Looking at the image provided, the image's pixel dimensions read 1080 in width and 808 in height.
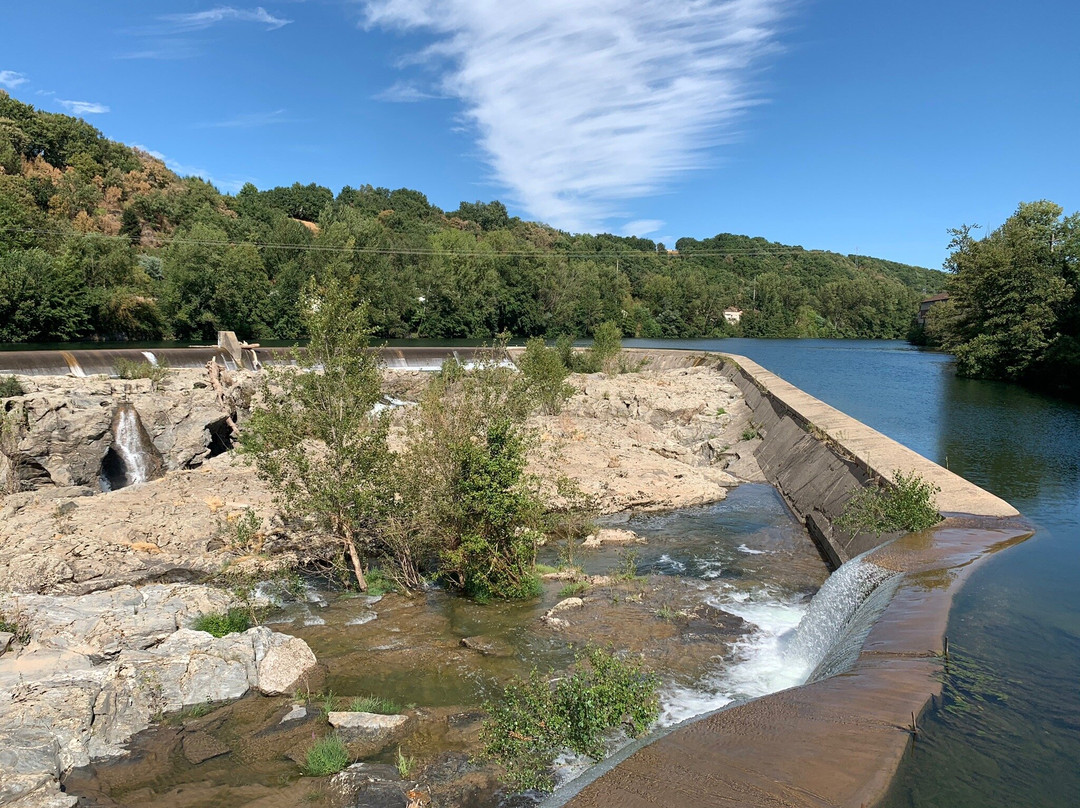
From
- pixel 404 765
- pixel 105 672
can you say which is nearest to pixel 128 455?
pixel 105 672

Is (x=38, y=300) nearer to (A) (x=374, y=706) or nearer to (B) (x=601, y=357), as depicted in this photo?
(B) (x=601, y=357)

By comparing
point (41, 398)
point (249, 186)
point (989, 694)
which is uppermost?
point (249, 186)

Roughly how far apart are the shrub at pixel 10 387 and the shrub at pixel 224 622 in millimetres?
12864

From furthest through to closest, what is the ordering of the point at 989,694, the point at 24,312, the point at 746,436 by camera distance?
the point at 24,312 < the point at 746,436 < the point at 989,694

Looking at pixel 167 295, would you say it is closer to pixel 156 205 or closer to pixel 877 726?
pixel 156 205

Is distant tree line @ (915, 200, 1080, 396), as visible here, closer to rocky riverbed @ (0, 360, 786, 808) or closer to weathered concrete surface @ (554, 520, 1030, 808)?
rocky riverbed @ (0, 360, 786, 808)

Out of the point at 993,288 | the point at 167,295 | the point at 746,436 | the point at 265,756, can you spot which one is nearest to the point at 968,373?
the point at 993,288

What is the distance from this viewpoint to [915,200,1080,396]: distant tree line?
36.4m

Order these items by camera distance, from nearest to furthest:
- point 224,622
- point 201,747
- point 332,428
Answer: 1. point 201,747
2. point 224,622
3. point 332,428

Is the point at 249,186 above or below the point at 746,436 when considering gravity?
above

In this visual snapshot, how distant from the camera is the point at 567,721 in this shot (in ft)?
19.9

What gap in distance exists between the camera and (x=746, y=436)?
23.6 metres

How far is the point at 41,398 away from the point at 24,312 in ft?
81.1

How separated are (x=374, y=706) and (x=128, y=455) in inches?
572
